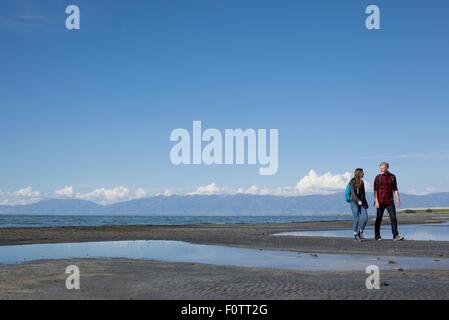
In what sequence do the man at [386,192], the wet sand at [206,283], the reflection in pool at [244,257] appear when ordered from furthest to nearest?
the man at [386,192]
the reflection in pool at [244,257]
the wet sand at [206,283]

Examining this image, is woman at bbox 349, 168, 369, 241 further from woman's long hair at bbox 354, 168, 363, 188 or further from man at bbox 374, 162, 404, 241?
man at bbox 374, 162, 404, 241

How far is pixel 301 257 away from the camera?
16516 millimetres

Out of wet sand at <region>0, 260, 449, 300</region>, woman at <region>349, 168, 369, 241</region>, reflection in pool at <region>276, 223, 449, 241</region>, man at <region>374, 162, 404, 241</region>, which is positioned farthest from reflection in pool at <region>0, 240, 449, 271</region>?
reflection in pool at <region>276, 223, 449, 241</region>

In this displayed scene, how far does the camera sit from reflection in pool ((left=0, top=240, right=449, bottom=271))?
45.9ft

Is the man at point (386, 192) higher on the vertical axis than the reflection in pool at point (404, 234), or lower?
higher

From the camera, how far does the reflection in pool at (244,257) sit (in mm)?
13998

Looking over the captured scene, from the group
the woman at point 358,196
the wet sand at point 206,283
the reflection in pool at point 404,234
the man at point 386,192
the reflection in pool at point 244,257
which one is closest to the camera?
the wet sand at point 206,283

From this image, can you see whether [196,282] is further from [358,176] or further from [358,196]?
[358,176]

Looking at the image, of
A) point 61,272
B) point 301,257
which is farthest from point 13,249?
point 301,257

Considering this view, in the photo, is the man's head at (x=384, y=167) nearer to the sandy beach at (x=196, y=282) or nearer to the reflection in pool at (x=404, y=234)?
the reflection in pool at (x=404, y=234)

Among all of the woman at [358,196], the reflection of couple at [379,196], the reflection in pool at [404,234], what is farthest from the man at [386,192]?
the reflection in pool at [404,234]
